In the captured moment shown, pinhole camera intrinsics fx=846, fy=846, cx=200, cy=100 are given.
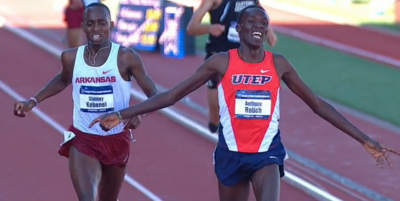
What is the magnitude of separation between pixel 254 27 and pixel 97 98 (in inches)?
54.6

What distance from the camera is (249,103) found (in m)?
5.93

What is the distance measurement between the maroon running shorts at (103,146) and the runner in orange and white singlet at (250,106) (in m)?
0.59

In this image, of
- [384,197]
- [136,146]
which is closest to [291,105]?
[136,146]

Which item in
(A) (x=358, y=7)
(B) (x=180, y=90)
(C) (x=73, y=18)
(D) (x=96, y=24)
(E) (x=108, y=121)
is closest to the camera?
(E) (x=108, y=121)

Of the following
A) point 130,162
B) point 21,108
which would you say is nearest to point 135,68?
point 21,108

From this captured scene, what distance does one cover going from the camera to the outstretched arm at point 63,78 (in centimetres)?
664

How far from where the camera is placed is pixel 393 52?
733 inches

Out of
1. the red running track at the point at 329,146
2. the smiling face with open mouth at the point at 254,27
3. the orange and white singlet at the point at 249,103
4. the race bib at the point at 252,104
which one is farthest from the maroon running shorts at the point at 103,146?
the red running track at the point at 329,146

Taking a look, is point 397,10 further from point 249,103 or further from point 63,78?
point 249,103

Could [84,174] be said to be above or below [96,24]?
below

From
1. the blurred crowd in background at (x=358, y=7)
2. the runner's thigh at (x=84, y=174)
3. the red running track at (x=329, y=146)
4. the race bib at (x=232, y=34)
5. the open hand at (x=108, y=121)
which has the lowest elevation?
the blurred crowd in background at (x=358, y=7)

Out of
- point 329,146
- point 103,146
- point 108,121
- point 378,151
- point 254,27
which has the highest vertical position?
point 254,27

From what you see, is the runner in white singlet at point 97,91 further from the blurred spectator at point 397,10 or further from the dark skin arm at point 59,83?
the blurred spectator at point 397,10

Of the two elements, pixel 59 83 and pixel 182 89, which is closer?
pixel 182 89
